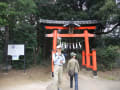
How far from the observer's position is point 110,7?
783cm

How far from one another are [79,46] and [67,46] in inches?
49.1

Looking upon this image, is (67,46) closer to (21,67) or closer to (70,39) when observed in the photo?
(70,39)

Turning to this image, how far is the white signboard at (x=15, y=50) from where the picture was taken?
326 inches

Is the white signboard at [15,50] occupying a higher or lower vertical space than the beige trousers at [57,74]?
higher

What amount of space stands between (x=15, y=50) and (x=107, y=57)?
21.2 ft

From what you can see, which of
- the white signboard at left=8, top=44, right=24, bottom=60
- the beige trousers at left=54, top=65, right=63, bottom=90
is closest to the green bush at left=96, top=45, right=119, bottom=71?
the beige trousers at left=54, top=65, right=63, bottom=90

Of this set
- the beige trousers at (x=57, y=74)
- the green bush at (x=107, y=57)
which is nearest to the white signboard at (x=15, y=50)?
the beige trousers at (x=57, y=74)

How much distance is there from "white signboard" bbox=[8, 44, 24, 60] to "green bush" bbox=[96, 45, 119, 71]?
565 cm

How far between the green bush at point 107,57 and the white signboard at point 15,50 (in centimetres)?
565

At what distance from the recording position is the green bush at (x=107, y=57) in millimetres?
8258

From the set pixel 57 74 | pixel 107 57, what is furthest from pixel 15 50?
pixel 107 57

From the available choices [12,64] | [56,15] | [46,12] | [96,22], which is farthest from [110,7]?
[12,64]

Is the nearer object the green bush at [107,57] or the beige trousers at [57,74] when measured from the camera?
the beige trousers at [57,74]

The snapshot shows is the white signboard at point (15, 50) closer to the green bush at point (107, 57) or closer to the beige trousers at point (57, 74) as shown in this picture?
the beige trousers at point (57, 74)
